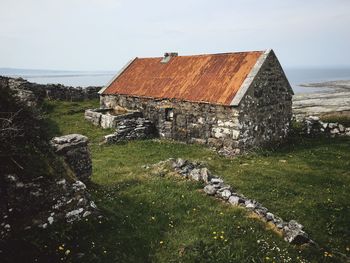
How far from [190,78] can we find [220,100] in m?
4.55

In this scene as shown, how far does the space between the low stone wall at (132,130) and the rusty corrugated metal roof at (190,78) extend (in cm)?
215

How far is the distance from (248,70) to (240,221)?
12.9 metres

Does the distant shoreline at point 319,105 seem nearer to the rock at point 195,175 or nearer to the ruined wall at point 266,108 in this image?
the ruined wall at point 266,108

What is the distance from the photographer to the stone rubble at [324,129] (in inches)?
895

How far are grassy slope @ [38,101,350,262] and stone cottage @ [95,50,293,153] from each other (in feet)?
5.90

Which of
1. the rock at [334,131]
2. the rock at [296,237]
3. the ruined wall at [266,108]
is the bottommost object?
the rock at [296,237]

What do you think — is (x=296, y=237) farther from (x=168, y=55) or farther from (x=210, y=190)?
(x=168, y=55)

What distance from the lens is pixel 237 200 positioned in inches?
426

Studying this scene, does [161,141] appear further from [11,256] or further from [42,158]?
[11,256]

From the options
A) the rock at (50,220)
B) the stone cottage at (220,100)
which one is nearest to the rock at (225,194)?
the rock at (50,220)

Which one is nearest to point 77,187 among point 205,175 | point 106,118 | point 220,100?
point 205,175

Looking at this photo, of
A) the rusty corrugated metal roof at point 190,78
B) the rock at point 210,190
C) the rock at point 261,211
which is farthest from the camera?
the rusty corrugated metal roof at point 190,78

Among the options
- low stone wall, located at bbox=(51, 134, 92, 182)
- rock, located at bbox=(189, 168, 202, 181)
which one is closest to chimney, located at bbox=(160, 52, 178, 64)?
rock, located at bbox=(189, 168, 202, 181)

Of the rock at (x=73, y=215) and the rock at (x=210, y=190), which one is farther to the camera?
the rock at (x=210, y=190)
